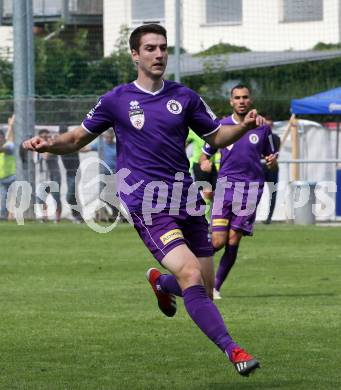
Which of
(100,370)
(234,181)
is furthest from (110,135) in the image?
(100,370)

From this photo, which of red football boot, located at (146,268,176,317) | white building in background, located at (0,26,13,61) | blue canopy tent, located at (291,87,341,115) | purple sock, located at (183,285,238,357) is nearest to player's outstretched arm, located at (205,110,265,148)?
purple sock, located at (183,285,238,357)

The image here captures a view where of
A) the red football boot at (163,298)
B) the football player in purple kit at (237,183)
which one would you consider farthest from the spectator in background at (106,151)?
the red football boot at (163,298)

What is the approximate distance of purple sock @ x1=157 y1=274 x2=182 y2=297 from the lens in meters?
8.03

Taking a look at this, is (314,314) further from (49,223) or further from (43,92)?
(43,92)

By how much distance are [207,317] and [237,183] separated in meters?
6.02

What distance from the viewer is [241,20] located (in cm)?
3045

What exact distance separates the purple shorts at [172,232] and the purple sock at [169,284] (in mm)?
484

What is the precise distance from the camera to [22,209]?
2373 cm

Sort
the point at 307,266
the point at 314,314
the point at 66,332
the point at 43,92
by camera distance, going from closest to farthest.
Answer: the point at 66,332 → the point at 314,314 → the point at 307,266 → the point at 43,92

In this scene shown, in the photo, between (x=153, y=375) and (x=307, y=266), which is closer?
(x=153, y=375)

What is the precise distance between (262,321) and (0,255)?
24.8 ft

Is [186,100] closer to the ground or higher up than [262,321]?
higher up

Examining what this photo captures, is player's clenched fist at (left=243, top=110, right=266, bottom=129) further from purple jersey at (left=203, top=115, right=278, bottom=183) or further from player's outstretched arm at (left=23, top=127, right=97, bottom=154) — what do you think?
purple jersey at (left=203, top=115, right=278, bottom=183)

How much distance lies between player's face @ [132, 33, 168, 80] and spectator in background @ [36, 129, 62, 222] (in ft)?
52.2
